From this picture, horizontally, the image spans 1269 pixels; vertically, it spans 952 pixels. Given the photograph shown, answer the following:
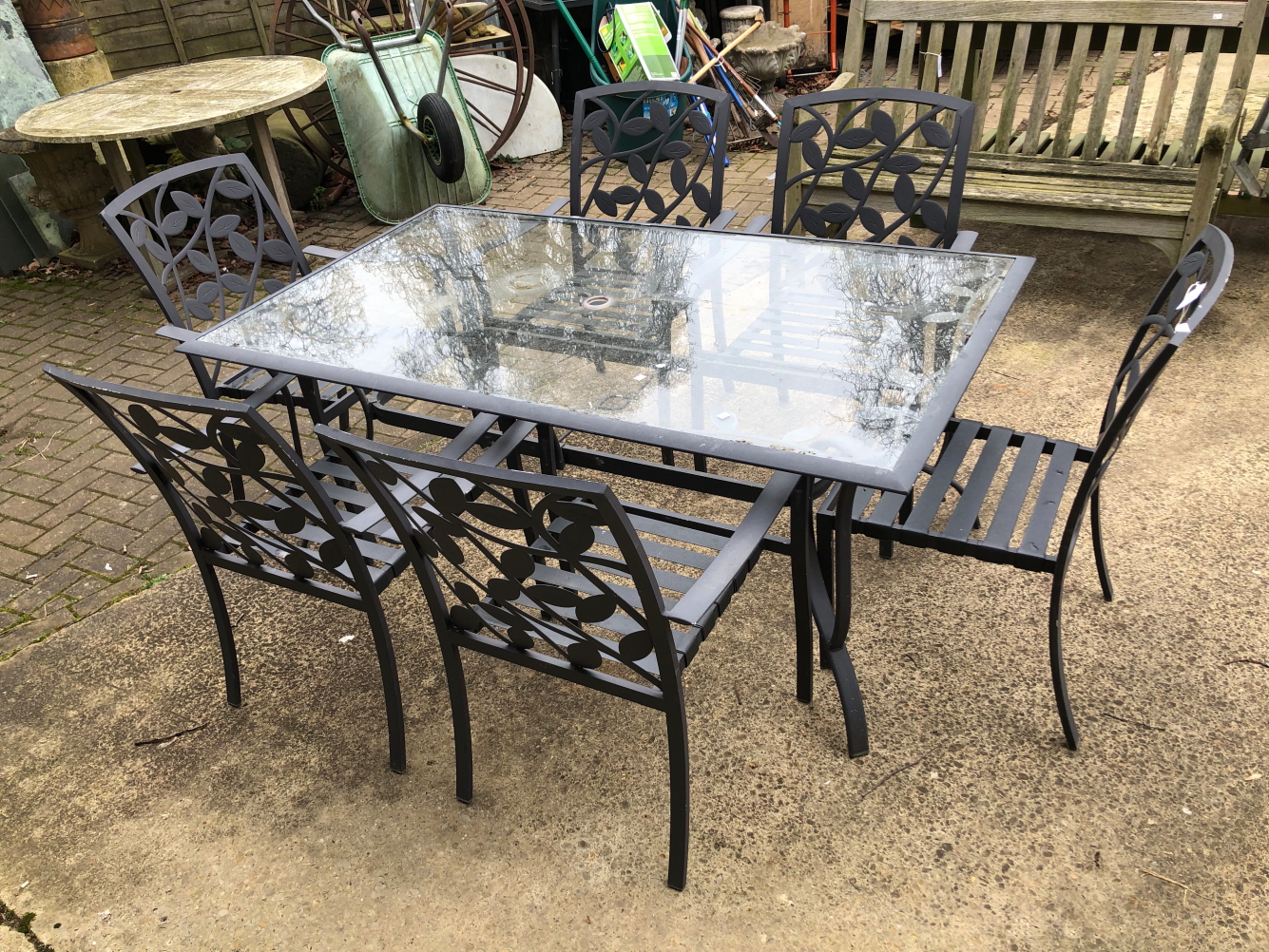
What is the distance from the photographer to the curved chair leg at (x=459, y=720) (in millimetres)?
2143

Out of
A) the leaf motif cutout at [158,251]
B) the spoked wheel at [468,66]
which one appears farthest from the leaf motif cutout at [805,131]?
the spoked wheel at [468,66]

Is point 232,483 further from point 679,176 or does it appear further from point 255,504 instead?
point 679,176

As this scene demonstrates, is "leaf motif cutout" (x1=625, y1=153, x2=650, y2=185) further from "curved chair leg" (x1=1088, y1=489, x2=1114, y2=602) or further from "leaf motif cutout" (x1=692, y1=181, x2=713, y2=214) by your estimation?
"curved chair leg" (x1=1088, y1=489, x2=1114, y2=602)

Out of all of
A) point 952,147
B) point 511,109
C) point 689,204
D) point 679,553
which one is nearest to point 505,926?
point 679,553

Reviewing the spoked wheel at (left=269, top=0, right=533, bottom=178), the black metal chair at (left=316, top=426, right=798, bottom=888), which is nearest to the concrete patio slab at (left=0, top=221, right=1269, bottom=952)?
the black metal chair at (left=316, top=426, right=798, bottom=888)

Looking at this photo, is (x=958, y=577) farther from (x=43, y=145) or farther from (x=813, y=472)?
(x=43, y=145)

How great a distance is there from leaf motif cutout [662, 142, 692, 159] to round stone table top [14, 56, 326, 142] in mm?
2155

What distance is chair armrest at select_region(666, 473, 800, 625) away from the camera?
1.74 metres

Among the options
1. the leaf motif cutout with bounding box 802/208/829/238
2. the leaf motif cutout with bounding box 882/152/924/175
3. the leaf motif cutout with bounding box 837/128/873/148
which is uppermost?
the leaf motif cutout with bounding box 837/128/873/148

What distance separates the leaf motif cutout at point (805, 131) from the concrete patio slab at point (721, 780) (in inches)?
53.7

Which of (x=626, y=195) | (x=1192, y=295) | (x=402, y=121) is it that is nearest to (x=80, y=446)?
(x=626, y=195)

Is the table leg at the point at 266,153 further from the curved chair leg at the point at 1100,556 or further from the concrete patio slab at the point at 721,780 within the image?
the curved chair leg at the point at 1100,556

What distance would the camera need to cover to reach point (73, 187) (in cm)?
526

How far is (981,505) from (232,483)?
1.73 metres
